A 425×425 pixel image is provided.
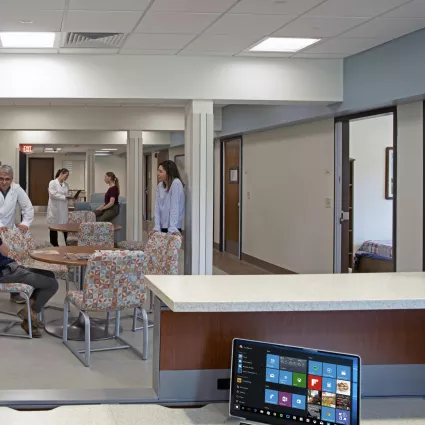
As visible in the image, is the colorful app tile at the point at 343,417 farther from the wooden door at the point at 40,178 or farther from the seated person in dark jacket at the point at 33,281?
the wooden door at the point at 40,178

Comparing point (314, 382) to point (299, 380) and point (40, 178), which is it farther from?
point (40, 178)

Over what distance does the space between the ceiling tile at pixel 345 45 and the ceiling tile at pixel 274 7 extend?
4.49ft

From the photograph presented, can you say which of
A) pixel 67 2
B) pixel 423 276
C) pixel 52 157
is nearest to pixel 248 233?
pixel 67 2

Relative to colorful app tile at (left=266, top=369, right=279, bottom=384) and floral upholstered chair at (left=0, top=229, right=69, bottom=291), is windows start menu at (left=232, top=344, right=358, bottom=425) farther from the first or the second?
floral upholstered chair at (left=0, top=229, right=69, bottom=291)

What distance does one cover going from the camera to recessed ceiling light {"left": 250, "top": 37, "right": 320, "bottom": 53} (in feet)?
24.2

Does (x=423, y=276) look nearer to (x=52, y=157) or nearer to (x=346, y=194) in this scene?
(x=346, y=194)

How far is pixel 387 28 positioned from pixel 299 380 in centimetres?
528

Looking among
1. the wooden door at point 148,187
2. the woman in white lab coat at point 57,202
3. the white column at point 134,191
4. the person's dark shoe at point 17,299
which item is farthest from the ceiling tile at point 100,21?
the wooden door at point 148,187

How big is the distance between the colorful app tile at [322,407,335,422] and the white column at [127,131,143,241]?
35.9 feet

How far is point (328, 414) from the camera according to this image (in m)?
2.08

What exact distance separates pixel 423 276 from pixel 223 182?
11.4m

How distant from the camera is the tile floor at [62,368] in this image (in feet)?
16.5

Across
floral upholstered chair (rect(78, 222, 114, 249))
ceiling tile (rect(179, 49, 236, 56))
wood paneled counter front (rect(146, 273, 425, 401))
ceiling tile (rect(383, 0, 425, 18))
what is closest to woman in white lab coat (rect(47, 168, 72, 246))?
floral upholstered chair (rect(78, 222, 114, 249))

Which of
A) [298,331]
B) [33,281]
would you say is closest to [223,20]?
[33,281]
